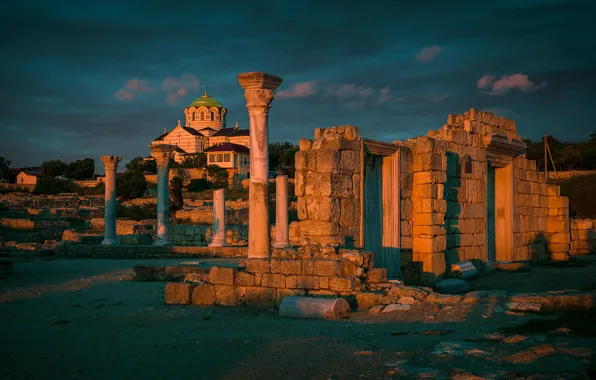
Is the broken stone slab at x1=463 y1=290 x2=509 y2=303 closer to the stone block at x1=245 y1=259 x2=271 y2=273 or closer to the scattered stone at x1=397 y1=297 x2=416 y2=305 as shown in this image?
the scattered stone at x1=397 y1=297 x2=416 y2=305

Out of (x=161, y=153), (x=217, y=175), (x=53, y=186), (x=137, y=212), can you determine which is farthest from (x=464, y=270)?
(x=53, y=186)

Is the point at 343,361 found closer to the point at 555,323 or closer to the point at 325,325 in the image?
the point at 325,325

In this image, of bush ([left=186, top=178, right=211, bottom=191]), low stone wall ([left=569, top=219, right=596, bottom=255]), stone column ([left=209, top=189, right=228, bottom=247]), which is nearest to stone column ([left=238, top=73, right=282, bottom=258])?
stone column ([left=209, top=189, right=228, bottom=247])

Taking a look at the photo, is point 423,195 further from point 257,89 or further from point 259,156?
point 257,89

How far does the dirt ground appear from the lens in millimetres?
5609

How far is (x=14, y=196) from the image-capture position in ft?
193

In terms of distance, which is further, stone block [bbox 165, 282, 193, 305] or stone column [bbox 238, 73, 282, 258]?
stone column [bbox 238, 73, 282, 258]

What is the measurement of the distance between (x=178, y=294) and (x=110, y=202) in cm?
1426

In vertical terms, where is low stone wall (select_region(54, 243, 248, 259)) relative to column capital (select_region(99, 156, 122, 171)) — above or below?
below

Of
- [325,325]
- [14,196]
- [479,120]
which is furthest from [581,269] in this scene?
[14,196]

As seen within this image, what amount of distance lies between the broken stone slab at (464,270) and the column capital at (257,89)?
6.05 m

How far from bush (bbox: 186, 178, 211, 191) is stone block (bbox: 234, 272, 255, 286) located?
62.9m

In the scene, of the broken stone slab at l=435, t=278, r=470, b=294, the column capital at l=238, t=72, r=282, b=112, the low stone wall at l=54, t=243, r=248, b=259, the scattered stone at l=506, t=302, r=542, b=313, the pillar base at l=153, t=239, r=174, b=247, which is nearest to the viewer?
the scattered stone at l=506, t=302, r=542, b=313

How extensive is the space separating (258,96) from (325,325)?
469 cm
